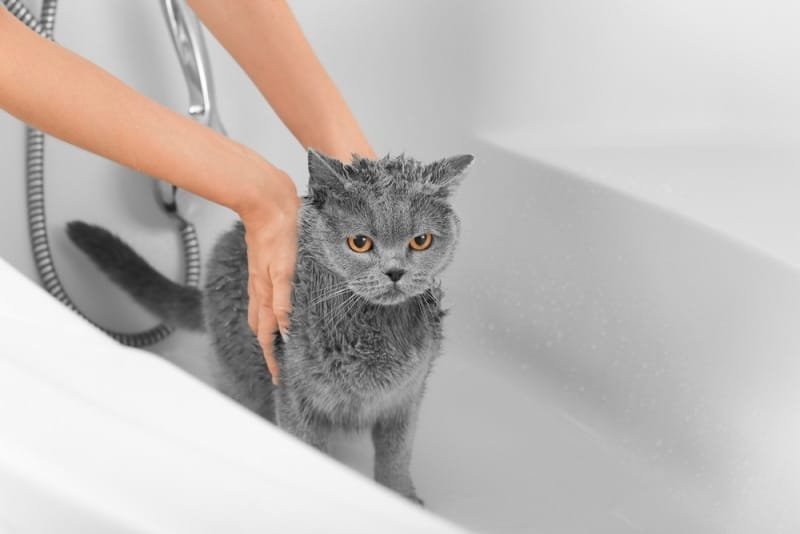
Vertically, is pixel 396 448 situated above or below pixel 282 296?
below

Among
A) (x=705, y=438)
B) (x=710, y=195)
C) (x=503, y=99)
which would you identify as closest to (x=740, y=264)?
(x=710, y=195)

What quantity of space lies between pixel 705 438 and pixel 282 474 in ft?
2.64

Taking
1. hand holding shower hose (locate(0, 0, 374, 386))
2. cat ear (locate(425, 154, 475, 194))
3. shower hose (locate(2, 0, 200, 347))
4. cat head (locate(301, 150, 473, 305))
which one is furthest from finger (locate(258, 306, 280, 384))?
shower hose (locate(2, 0, 200, 347))

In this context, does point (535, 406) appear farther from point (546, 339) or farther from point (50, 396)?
point (50, 396)

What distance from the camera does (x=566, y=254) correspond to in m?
1.34

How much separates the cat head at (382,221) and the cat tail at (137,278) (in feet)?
1.30

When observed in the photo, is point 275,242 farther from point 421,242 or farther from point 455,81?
point 455,81

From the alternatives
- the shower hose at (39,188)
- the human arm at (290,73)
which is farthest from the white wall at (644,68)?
the shower hose at (39,188)

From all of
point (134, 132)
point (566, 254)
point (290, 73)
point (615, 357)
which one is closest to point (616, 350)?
point (615, 357)

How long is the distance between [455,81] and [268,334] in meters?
0.61

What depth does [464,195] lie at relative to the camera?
1.45 meters

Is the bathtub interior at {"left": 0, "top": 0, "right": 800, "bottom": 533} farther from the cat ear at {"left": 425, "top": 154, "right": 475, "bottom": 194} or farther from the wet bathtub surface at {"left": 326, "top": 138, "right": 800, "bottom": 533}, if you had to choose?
the cat ear at {"left": 425, "top": 154, "right": 475, "bottom": 194}

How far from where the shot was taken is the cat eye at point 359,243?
2.95 ft

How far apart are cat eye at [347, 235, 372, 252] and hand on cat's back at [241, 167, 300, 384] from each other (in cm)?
8
